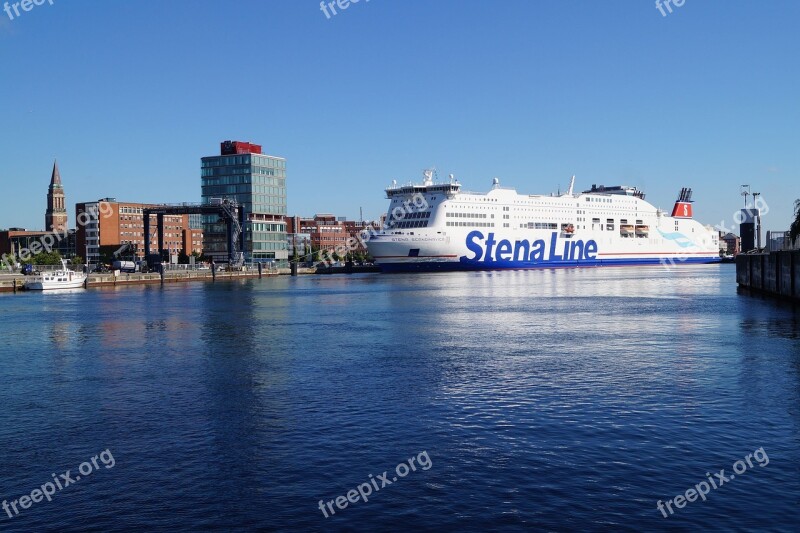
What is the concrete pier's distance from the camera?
5616 centimetres

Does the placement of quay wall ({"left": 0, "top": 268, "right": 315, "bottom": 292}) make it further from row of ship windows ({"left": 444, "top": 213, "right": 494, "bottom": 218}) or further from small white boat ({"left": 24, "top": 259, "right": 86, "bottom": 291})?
row of ship windows ({"left": 444, "top": 213, "right": 494, "bottom": 218})

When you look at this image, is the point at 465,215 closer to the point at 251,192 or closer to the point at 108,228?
the point at 251,192

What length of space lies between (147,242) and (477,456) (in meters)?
117

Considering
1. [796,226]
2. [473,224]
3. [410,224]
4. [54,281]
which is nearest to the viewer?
[796,226]

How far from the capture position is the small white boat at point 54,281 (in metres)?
93.5

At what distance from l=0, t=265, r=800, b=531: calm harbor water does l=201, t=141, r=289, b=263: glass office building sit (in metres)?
134

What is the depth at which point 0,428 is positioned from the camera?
19.2m

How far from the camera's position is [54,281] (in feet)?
309

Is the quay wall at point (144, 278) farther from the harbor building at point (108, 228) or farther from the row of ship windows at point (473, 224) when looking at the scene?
the harbor building at point (108, 228)

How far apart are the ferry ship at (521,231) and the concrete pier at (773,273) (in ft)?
157

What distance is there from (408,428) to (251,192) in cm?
16431

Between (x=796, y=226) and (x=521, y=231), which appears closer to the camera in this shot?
(x=796, y=226)

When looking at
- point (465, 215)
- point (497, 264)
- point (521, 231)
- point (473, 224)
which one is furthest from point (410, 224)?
point (521, 231)

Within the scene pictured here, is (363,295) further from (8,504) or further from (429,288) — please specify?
(8,504)
